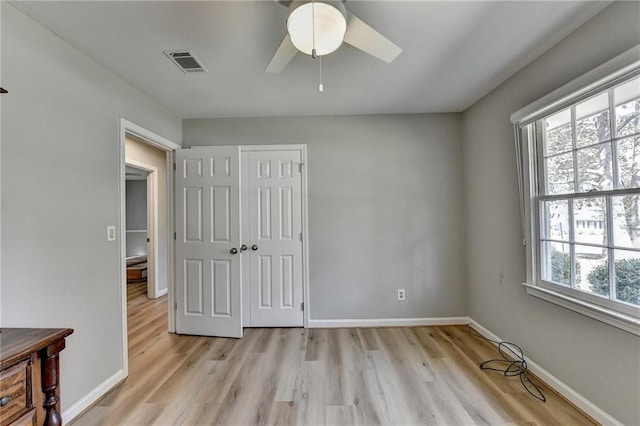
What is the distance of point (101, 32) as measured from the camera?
5.48ft

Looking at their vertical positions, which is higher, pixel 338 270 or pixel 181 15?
pixel 181 15

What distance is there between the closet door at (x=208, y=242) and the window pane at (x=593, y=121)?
2846mm

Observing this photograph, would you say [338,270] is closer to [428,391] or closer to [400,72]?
[428,391]

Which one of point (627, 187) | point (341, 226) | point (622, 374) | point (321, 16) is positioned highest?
point (321, 16)

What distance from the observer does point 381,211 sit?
3131mm

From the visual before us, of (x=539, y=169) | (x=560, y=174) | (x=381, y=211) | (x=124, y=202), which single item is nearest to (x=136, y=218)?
(x=124, y=202)

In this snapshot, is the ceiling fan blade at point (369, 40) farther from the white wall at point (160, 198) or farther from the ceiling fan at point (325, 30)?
the white wall at point (160, 198)

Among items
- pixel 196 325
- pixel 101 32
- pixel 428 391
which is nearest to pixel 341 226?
pixel 428 391

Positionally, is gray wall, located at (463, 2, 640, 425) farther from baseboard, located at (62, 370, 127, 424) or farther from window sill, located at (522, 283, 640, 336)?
baseboard, located at (62, 370, 127, 424)

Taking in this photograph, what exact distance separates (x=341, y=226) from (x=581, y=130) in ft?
6.96

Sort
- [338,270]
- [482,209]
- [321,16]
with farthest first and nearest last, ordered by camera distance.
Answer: [338,270] < [482,209] < [321,16]

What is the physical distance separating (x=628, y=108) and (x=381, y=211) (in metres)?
2.00

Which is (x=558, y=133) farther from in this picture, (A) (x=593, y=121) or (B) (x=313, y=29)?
(B) (x=313, y=29)

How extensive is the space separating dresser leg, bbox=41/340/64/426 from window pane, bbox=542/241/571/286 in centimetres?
304
